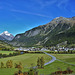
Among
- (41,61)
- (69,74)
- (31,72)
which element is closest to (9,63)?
(41,61)

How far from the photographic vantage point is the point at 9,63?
105875mm

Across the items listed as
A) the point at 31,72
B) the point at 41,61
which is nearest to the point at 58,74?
the point at 31,72

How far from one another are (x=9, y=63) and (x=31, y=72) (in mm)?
50198

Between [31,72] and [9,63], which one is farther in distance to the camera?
[9,63]

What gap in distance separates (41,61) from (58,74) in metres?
42.5

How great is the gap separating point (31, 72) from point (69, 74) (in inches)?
842

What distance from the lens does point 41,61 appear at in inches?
4178

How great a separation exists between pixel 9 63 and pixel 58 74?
183 feet

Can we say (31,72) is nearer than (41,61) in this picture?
Yes

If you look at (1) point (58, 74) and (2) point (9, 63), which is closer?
(1) point (58, 74)

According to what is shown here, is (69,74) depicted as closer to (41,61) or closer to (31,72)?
(31,72)

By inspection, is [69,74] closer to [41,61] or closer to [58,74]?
[58,74]

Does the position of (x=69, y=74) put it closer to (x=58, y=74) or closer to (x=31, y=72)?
(x=58, y=74)

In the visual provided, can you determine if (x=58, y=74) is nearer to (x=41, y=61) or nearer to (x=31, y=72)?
(x=31, y=72)
